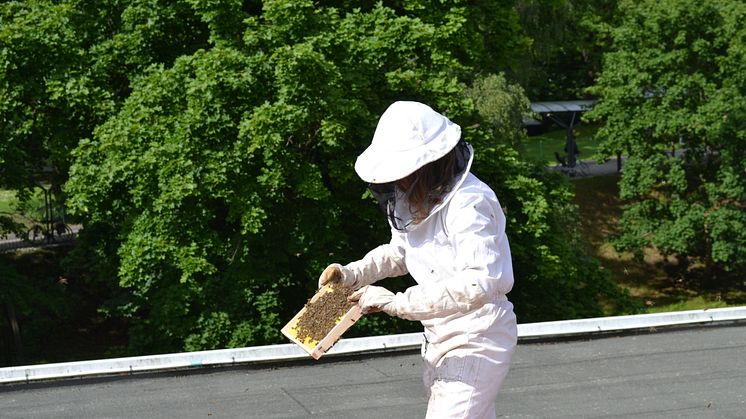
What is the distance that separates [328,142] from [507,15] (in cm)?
753

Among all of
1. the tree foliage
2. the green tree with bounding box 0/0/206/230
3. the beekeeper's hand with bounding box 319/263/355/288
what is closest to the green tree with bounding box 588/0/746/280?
the tree foliage

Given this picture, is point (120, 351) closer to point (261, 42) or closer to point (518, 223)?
point (261, 42)

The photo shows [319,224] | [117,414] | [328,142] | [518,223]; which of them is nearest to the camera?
[117,414]

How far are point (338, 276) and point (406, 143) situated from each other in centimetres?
85

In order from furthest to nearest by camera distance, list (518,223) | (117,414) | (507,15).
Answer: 1. (507,15)
2. (518,223)
3. (117,414)

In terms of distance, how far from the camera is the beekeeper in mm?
3828

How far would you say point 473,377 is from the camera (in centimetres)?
397

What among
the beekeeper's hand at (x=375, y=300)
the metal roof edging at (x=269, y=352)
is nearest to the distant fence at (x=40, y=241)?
the metal roof edging at (x=269, y=352)

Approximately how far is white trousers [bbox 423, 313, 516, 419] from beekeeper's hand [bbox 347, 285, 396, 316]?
327 mm

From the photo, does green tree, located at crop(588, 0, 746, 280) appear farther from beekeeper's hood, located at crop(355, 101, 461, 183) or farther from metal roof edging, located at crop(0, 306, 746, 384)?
beekeeper's hood, located at crop(355, 101, 461, 183)

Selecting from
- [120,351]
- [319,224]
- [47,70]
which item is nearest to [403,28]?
[319,224]

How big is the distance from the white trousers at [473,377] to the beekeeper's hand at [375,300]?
0.33m

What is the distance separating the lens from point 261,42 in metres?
16.8

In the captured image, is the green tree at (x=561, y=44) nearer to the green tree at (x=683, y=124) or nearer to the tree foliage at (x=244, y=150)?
the green tree at (x=683, y=124)
